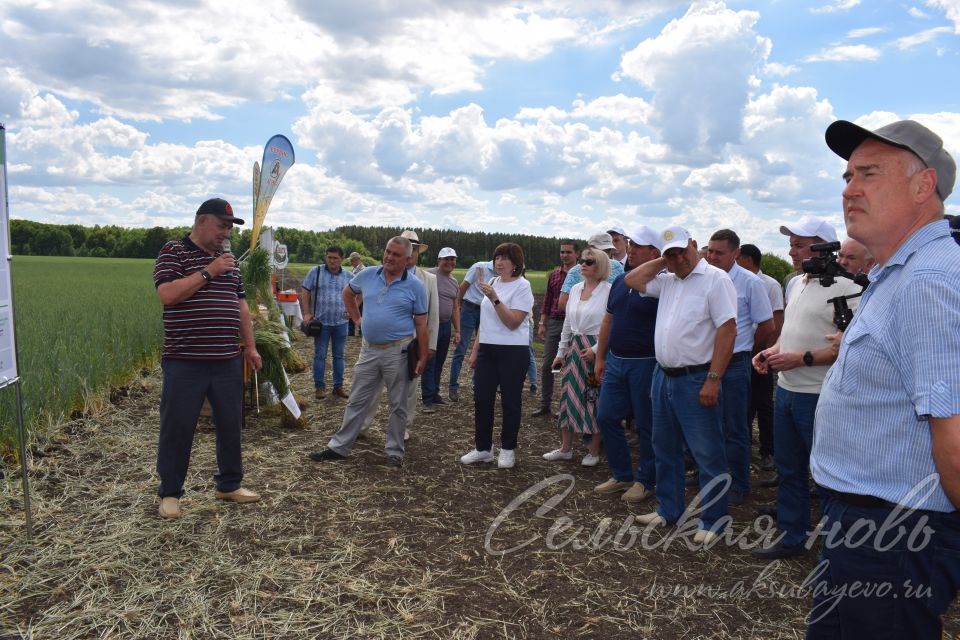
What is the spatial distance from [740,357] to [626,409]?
980 mm

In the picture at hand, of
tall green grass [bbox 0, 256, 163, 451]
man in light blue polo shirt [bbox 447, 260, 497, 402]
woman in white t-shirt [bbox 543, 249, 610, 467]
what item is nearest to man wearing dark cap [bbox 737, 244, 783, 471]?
woman in white t-shirt [bbox 543, 249, 610, 467]

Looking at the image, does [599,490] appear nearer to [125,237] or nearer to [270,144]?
[270,144]

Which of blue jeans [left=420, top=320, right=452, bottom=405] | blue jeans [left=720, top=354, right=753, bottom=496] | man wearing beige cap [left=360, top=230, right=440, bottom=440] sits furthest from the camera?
blue jeans [left=420, top=320, right=452, bottom=405]

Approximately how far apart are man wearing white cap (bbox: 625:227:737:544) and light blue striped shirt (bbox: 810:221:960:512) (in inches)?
95.6

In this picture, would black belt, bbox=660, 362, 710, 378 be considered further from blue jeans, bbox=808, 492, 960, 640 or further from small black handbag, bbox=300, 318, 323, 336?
small black handbag, bbox=300, 318, 323, 336

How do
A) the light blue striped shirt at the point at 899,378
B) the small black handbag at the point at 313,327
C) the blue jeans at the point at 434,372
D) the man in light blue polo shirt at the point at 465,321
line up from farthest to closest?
1. the man in light blue polo shirt at the point at 465,321
2. the blue jeans at the point at 434,372
3. the small black handbag at the point at 313,327
4. the light blue striped shirt at the point at 899,378

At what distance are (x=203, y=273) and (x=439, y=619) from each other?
2.64 m

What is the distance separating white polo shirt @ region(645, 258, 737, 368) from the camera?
434 cm

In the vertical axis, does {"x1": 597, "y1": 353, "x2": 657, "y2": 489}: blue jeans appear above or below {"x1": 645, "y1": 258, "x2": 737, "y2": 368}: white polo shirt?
below

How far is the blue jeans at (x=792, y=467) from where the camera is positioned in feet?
13.9

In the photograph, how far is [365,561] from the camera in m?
4.13

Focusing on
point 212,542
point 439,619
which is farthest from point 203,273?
point 439,619

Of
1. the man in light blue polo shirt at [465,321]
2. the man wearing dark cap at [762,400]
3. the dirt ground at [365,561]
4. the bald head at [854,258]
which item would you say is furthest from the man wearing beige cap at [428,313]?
the bald head at [854,258]

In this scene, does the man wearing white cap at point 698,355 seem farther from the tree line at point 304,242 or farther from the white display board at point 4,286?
the tree line at point 304,242
